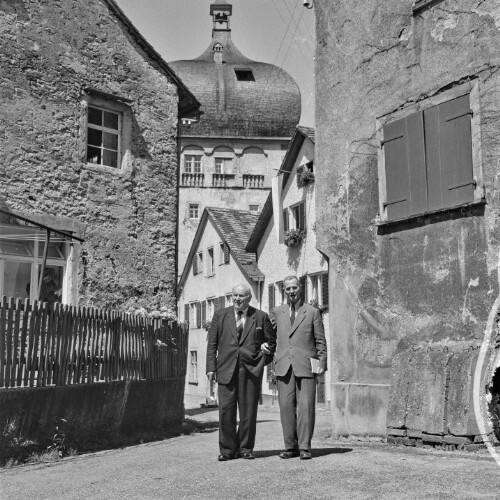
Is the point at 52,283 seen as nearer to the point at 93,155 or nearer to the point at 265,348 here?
the point at 93,155

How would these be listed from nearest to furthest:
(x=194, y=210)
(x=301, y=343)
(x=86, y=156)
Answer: (x=301, y=343) → (x=86, y=156) → (x=194, y=210)

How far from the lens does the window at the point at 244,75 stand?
6738 centimetres

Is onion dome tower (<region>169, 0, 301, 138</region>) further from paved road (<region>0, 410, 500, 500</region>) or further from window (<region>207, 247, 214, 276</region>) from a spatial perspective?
paved road (<region>0, 410, 500, 500</region>)

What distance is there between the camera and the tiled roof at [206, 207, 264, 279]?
1313 inches

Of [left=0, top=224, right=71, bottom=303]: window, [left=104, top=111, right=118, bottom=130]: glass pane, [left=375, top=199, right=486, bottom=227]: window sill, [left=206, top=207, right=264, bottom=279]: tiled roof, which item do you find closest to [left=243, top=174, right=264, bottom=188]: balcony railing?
[left=206, top=207, right=264, bottom=279]: tiled roof

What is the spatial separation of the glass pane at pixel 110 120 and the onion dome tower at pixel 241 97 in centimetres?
4385

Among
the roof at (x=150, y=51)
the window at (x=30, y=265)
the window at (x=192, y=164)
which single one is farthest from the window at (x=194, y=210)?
the window at (x=30, y=265)

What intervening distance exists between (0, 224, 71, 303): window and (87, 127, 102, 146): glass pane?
1.94 metres

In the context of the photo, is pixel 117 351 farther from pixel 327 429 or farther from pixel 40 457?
pixel 327 429

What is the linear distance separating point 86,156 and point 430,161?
6.80 m

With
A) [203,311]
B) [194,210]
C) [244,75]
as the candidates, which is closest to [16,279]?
[203,311]

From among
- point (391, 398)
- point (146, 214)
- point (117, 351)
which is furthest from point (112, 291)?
point (391, 398)

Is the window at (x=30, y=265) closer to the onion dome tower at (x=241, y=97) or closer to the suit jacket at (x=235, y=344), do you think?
the suit jacket at (x=235, y=344)

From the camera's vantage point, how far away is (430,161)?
996cm
